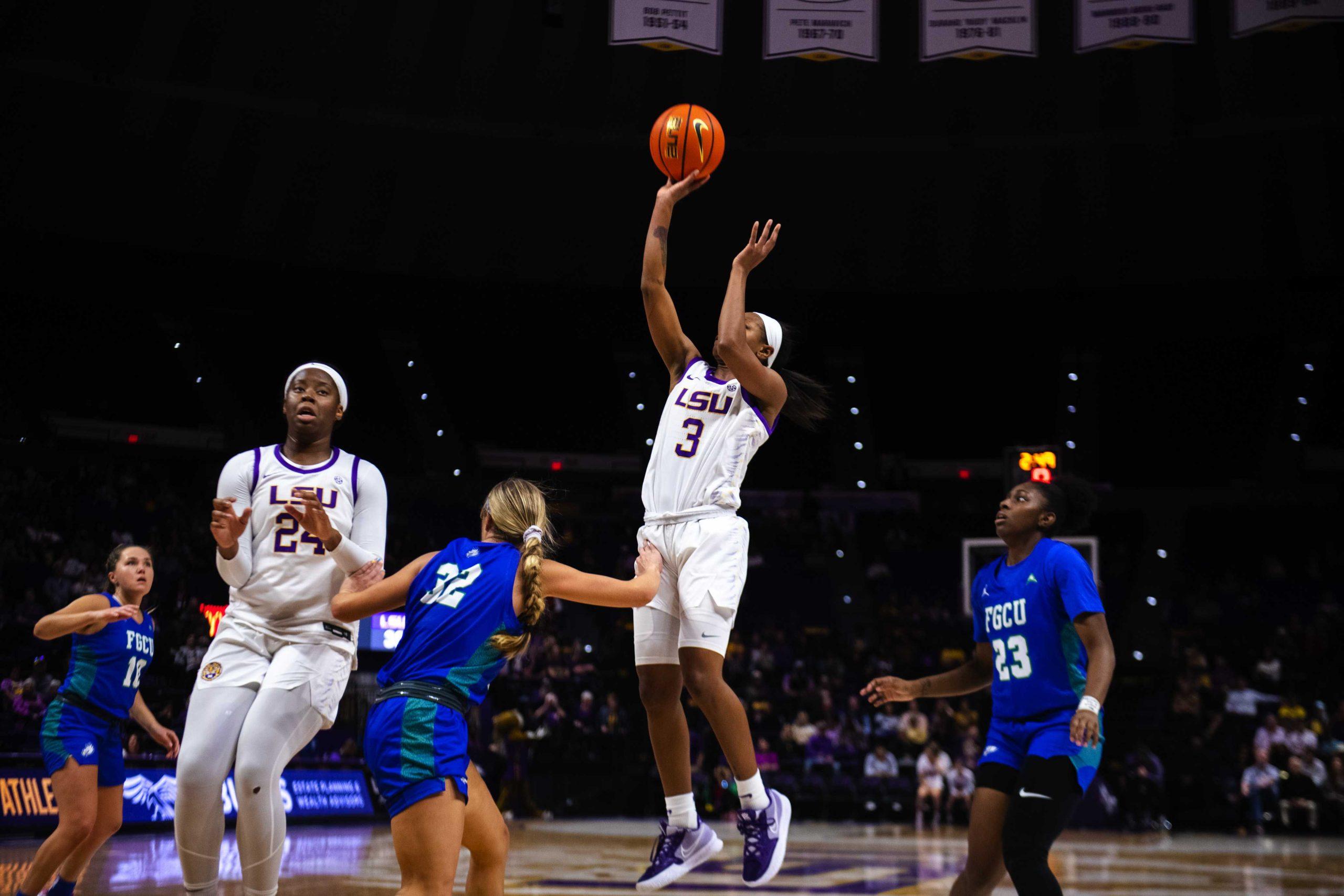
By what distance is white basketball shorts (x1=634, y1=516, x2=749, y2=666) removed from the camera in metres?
5.36

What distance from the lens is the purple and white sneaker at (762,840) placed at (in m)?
5.50

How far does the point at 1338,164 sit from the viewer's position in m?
18.7

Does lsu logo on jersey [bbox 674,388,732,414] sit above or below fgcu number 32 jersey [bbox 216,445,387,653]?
above

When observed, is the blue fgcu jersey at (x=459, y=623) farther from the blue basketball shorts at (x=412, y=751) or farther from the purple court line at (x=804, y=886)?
the purple court line at (x=804, y=886)

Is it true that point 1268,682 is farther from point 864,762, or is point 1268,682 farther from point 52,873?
point 52,873

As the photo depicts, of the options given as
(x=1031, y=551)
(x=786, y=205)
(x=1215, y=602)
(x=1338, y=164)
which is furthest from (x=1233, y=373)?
(x=1031, y=551)

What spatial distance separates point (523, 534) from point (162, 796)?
10.7 m

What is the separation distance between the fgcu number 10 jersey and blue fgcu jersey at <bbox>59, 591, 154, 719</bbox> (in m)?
3.62

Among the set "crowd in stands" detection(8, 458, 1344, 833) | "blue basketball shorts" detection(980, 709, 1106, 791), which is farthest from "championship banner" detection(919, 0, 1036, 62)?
"blue basketball shorts" detection(980, 709, 1106, 791)

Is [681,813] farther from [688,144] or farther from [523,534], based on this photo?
[688,144]

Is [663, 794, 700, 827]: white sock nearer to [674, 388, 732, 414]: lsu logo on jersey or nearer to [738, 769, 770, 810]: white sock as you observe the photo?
[738, 769, 770, 810]: white sock

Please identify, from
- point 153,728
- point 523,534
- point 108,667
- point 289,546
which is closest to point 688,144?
point 523,534

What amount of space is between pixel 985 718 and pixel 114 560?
9441 mm

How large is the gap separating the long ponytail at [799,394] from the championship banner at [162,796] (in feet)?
16.6
